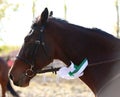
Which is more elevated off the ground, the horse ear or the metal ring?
the horse ear

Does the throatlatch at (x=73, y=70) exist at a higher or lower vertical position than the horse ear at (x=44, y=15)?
lower

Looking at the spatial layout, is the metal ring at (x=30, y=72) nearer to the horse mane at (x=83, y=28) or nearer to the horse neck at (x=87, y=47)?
the horse neck at (x=87, y=47)

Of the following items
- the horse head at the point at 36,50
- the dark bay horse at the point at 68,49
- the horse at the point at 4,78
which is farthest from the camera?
the horse at the point at 4,78

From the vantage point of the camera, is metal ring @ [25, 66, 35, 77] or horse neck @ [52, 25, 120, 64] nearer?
horse neck @ [52, 25, 120, 64]

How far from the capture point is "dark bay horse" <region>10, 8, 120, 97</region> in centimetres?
496

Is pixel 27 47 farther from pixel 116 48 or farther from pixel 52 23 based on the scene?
pixel 116 48

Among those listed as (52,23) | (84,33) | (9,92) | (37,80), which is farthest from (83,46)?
(37,80)

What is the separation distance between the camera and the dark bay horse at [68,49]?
496 cm

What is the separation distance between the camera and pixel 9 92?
52.4 feet

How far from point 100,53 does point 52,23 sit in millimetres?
682

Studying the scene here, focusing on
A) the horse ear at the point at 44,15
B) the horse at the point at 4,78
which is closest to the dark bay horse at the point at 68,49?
the horse ear at the point at 44,15

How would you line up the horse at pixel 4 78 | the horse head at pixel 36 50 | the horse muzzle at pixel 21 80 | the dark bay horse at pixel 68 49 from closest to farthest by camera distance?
1. the dark bay horse at pixel 68 49
2. the horse head at pixel 36 50
3. the horse muzzle at pixel 21 80
4. the horse at pixel 4 78

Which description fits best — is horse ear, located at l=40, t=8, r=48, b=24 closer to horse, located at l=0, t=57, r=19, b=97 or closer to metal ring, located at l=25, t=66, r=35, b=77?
metal ring, located at l=25, t=66, r=35, b=77

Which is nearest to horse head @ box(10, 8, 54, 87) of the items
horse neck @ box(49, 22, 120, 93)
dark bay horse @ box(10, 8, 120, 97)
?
dark bay horse @ box(10, 8, 120, 97)
